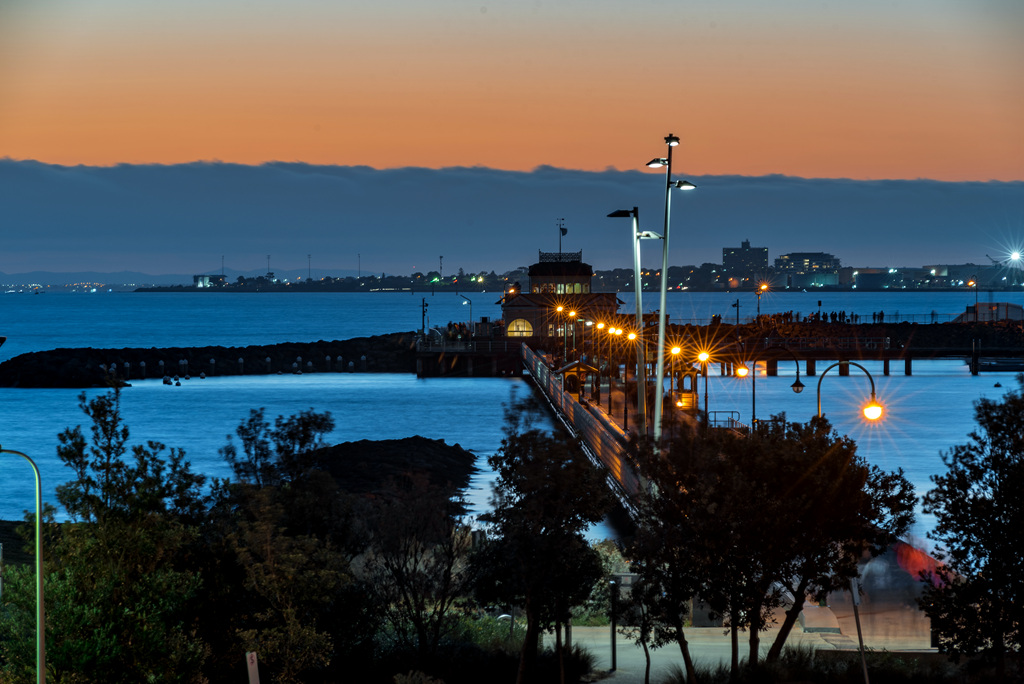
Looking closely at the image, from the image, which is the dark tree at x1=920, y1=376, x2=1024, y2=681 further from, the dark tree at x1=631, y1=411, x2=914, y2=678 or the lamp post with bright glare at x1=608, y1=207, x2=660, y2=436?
the lamp post with bright glare at x1=608, y1=207, x2=660, y2=436

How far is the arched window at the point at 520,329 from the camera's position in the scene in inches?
3841

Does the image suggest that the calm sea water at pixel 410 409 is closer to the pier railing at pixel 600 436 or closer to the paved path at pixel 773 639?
the pier railing at pixel 600 436

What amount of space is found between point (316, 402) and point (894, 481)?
6805 centimetres

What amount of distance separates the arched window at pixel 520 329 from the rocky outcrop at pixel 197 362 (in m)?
15.4

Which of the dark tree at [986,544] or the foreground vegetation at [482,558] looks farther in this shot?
the dark tree at [986,544]

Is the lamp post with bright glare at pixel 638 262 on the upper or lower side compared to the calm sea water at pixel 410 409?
upper

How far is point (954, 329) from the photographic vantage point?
108375mm

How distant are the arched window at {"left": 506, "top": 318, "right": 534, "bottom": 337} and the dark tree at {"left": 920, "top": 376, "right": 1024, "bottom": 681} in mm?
80807

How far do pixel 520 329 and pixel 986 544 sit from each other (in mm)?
82273

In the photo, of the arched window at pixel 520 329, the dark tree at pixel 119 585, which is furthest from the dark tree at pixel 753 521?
the arched window at pixel 520 329

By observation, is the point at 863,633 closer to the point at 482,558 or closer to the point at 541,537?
the point at 541,537

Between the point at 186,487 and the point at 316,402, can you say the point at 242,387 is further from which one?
the point at 186,487

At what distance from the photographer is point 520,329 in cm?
9794

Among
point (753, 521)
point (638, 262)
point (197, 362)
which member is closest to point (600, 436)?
point (638, 262)
